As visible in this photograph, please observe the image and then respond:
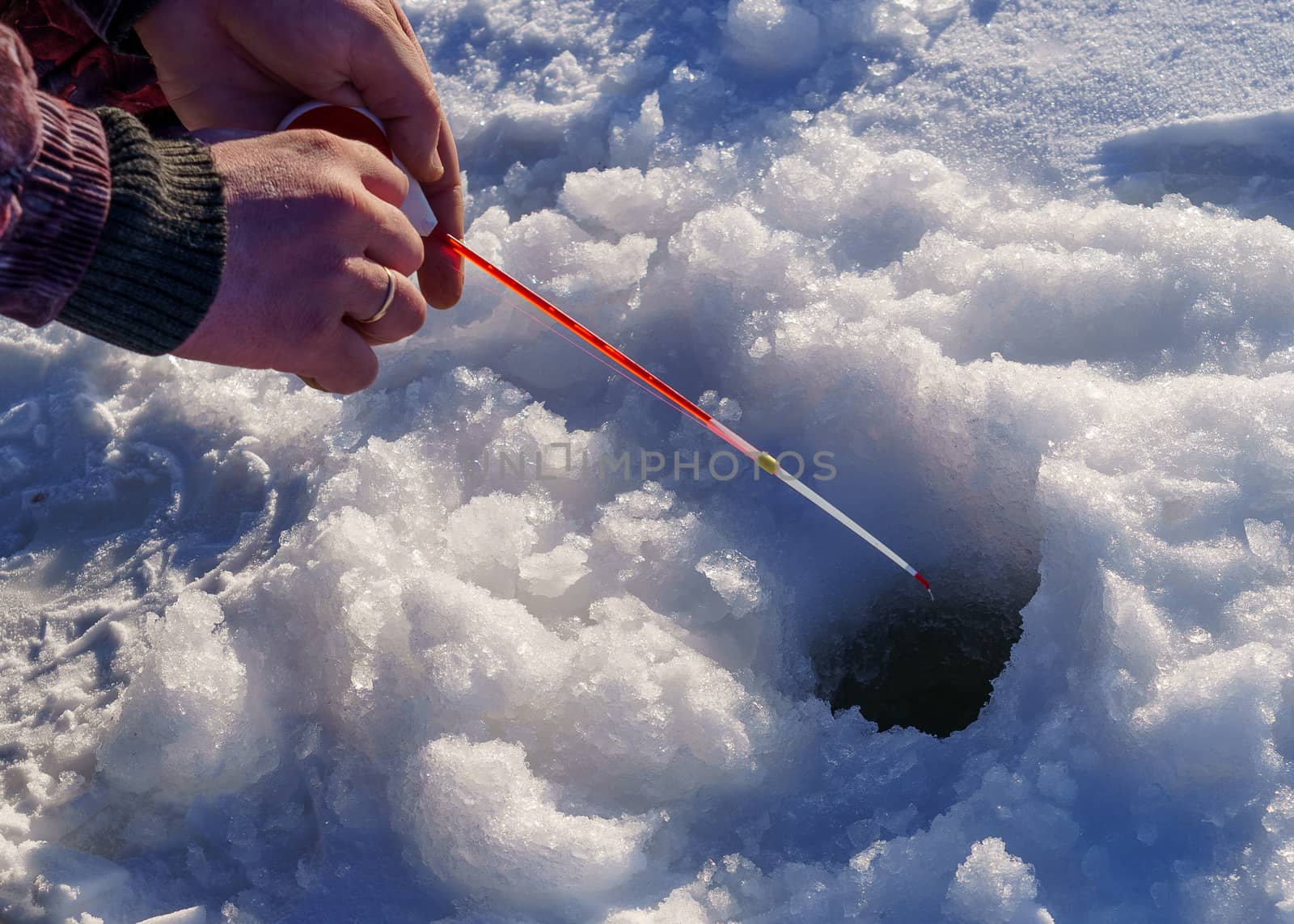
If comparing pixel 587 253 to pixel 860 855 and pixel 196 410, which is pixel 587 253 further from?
pixel 860 855

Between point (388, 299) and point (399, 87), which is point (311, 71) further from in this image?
point (388, 299)

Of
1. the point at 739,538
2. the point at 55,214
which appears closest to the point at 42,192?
the point at 55,214

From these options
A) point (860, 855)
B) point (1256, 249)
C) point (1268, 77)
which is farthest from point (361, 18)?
point (1268, 77)

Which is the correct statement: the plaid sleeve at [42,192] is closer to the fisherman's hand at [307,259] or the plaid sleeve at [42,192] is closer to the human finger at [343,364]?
the fisherman's hand at [307,259]

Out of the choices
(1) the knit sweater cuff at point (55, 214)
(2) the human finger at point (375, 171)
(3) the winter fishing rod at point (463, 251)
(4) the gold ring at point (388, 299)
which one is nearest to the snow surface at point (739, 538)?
(3) the winter fishing rod at point (463, 251)

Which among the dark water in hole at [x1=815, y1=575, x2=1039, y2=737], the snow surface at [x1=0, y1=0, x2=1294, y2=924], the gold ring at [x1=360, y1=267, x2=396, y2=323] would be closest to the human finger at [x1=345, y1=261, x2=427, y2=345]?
the gold ring at [x1=360, y1=267, x2=396, y2=323]

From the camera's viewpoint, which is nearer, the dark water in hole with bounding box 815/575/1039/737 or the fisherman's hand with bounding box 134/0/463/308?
the fisherman's hand with bounding box 134/0/463/308

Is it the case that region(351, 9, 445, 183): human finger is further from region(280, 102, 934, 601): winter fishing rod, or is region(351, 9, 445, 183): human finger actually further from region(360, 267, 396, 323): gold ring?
region(360, 267, 396, 323): gold ring
